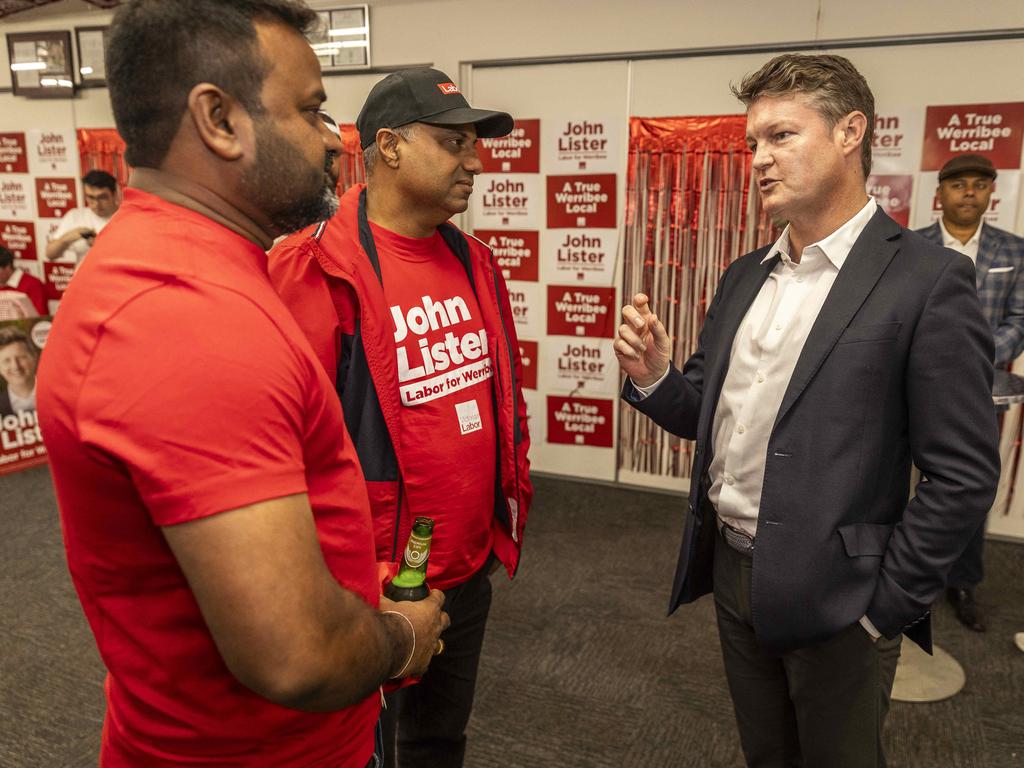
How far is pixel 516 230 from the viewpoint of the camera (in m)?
4.08

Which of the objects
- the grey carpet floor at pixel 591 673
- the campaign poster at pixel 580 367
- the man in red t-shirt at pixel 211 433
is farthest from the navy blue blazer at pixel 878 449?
the campaign poster at pixel 580 367

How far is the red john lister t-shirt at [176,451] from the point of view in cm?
63

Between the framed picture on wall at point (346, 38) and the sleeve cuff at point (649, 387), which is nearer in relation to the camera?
the sleeve cuff at point (649, 387)

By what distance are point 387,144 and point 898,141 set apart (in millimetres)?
2710

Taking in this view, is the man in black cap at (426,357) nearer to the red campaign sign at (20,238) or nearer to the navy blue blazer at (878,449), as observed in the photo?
the navy blue blazer at (878,449)

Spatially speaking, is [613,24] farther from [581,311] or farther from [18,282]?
[18,282]

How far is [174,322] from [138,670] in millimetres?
421

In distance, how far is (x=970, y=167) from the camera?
2822mm

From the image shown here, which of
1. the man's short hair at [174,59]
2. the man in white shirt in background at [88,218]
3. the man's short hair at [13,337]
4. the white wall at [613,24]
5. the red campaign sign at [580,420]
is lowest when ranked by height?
the red campaign sign at [580,420]

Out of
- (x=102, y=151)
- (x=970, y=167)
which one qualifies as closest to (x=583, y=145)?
(x=970, y=167)

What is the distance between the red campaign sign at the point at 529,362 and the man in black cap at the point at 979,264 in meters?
2.05

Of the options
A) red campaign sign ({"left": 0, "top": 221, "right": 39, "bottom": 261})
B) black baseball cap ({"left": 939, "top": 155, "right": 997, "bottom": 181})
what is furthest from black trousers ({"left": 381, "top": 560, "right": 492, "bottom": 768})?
red campaign sign ({"left": 0, "top": 221, "right": 39, "bottom": 261})

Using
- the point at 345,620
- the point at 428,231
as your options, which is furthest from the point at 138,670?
the point at 428,231

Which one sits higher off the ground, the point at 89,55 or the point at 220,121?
the point at 89,55
